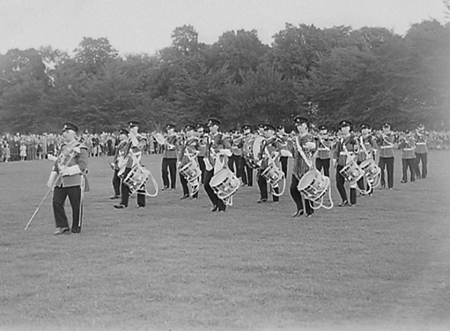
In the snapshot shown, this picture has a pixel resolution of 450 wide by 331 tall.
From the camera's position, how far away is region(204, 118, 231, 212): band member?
13515 mm

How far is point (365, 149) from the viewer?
51.8 ft

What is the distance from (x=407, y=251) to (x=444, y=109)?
117 ft

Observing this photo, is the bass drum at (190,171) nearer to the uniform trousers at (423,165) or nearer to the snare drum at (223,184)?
the snare drum at (223,184)

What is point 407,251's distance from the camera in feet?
29.4

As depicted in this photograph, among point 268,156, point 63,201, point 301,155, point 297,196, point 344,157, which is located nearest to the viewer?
point 63,201

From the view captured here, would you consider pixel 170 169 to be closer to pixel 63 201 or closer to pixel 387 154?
pixel 387 154

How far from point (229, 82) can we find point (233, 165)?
35.1m

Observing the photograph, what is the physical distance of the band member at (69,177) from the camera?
10.5 m

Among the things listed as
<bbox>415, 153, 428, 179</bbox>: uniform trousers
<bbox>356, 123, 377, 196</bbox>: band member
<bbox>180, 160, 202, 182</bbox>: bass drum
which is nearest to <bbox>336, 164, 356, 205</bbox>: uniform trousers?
<bbox>356, 123, 377, 196</bbox>: band member

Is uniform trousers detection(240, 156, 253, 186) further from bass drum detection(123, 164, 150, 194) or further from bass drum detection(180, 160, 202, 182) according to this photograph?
bass drum detection(123, 164, 150, 194)

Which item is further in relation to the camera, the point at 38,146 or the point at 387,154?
the point at 38,146

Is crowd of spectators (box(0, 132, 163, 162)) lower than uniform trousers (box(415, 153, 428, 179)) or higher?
higher

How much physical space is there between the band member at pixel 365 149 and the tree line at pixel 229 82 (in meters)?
28.9

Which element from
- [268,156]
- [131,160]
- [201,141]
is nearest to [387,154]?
[268,156]
